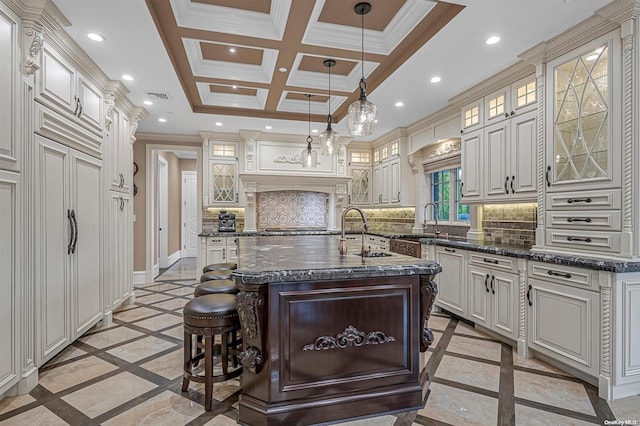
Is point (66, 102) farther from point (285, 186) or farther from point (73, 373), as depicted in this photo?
point (285, 186)

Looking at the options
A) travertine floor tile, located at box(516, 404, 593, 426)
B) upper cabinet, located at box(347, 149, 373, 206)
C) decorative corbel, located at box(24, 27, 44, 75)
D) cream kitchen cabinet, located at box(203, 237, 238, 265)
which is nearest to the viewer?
travertine floor tile, located at box(516, 404, 593, 426)

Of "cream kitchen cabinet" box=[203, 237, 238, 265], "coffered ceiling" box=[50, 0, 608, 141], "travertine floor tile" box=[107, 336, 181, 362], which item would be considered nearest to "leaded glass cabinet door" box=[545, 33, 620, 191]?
"coffered ceiling" box=[50, 0, 608, 141]

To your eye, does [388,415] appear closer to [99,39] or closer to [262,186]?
[99,39]

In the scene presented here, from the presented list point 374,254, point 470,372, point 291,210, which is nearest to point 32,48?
point 374,254

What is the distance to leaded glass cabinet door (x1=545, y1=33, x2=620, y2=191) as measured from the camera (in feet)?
7.75

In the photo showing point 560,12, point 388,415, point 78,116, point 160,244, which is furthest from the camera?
point 160,244

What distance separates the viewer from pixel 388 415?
79.0 inches

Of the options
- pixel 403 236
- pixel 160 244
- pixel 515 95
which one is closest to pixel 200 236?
pixel 160 244

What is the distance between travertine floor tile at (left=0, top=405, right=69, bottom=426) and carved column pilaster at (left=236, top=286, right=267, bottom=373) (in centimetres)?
119

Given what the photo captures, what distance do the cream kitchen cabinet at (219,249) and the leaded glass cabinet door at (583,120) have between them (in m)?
4.64

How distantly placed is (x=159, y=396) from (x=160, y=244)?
222 inches

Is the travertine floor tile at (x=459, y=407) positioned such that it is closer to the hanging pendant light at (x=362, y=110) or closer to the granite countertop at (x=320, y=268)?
the granite countertop at (x=320, y=268)

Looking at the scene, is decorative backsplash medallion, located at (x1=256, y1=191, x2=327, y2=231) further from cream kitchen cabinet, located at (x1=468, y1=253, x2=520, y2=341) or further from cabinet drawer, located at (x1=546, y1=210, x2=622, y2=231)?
cabinet drawer, located at (x1=546, y1=210, x2=622, y2=231)

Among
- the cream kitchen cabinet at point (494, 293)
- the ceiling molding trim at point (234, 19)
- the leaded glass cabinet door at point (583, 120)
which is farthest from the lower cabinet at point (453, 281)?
the ceiling molding trim at point (234, 19)
